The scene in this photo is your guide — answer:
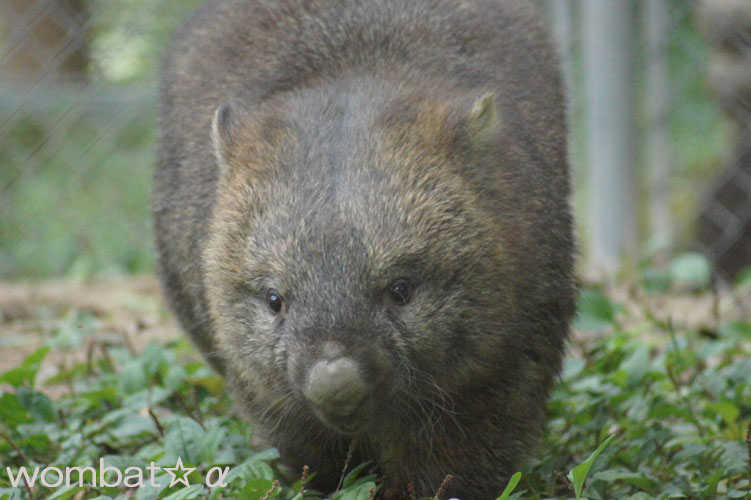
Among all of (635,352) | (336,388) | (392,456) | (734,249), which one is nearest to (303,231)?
(336,388)

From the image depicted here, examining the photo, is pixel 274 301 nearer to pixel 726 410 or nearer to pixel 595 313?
pixel 726 410

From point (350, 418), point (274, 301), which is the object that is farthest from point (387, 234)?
point (350, 418)

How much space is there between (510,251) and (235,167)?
3.62 feet

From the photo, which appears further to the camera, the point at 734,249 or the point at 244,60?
the point at 734,249

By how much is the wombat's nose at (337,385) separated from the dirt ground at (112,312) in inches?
99.6

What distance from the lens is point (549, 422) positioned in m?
4.84

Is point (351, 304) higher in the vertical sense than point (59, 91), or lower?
higher

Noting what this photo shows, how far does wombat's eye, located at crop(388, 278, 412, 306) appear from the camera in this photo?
3.57 meters

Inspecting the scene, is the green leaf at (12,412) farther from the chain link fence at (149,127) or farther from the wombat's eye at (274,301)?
the chain link fence at (149,127)

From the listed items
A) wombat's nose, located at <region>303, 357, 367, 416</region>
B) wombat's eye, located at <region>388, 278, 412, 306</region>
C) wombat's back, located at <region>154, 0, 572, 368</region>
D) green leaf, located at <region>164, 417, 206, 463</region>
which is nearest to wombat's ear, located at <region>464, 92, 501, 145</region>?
wombat's back, located at <region>154, 0, 572, 368</region>

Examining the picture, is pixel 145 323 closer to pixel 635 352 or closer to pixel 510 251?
pixel 635 352

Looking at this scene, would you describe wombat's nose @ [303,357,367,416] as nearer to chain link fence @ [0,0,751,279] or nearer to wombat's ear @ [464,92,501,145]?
wombat's ear @ [464,92,501,145]

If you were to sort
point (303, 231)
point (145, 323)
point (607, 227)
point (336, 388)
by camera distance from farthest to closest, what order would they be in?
1. point (607, 227)
2. point (145, 323)
3. point (303, 231)
4. point (336, 388)

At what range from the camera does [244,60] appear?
482 centimetres
